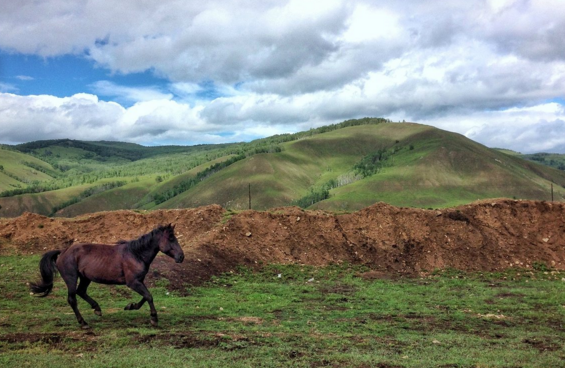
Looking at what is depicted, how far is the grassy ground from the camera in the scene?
941 cm

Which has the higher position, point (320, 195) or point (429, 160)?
point (429, 160)

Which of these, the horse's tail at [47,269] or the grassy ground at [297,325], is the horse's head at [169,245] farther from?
the horse's tail at [47,269]

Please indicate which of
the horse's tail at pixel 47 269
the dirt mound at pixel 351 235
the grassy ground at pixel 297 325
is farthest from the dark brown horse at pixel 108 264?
the dirt mound at pixel 351 235

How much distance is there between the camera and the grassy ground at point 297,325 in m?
9.41

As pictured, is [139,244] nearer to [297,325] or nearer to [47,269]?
[47,269]

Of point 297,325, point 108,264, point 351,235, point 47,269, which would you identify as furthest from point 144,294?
→ point 351,235

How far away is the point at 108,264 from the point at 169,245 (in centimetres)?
181

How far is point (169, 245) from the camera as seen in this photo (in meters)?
13.0

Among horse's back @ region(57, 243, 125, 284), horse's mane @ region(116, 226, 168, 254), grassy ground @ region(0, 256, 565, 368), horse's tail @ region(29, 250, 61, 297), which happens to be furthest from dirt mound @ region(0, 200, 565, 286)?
horse's back @ region(57, 243, 125, 284)

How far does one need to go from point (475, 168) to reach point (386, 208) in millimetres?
159608

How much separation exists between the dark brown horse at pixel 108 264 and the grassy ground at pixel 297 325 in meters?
1.00

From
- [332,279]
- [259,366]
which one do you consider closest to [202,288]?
[332,279]

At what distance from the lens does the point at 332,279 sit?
22.4m

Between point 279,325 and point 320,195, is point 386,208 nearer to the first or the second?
point 279,325
